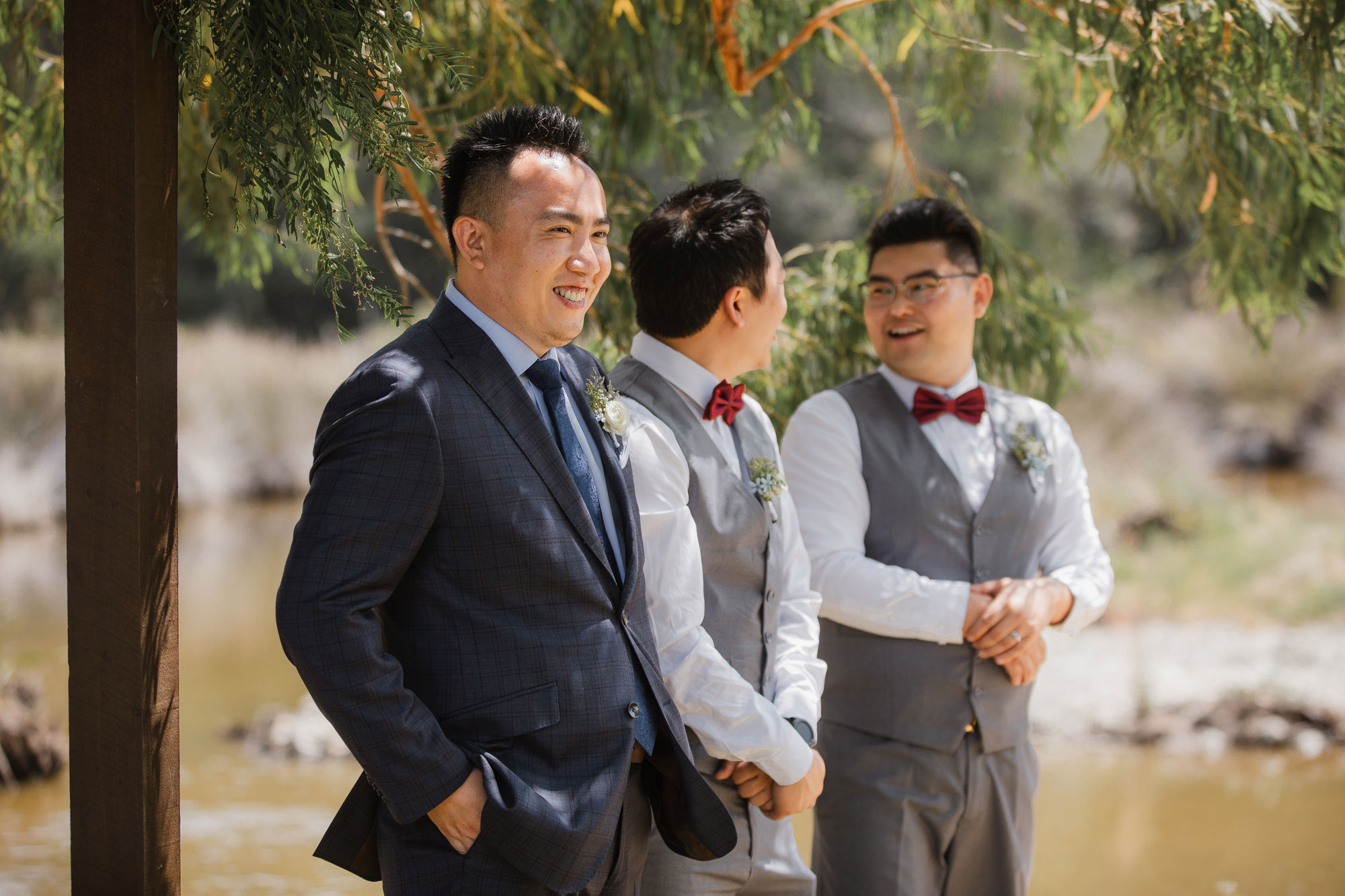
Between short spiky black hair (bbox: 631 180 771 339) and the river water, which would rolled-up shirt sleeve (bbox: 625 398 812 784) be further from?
the river water

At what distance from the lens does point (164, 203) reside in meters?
1.89

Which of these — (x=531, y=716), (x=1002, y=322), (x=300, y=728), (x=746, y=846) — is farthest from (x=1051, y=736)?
(x=531, y=716)

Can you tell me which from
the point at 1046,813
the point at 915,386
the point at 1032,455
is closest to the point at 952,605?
the point at 1032,455

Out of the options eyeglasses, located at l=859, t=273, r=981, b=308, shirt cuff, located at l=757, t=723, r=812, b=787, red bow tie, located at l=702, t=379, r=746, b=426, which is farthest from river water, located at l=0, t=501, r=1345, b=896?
red bow tie, located at l=702, t=379, r=746, b=426

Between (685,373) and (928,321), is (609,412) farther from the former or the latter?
(928,321)

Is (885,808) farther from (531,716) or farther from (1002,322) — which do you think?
(1002,322)

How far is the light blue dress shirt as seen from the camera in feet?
6.23

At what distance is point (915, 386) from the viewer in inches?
116

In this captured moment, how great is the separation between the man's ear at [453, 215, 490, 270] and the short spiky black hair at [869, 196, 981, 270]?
54.2 inches

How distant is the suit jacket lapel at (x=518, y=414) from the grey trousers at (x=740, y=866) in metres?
0.67

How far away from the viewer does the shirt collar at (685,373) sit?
2354 millimetres

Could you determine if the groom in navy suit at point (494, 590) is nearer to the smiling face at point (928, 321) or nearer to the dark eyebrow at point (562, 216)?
the dark eyebrow at point (562, 216)

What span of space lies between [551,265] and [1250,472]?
13853mm

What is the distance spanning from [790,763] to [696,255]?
0.95 m
